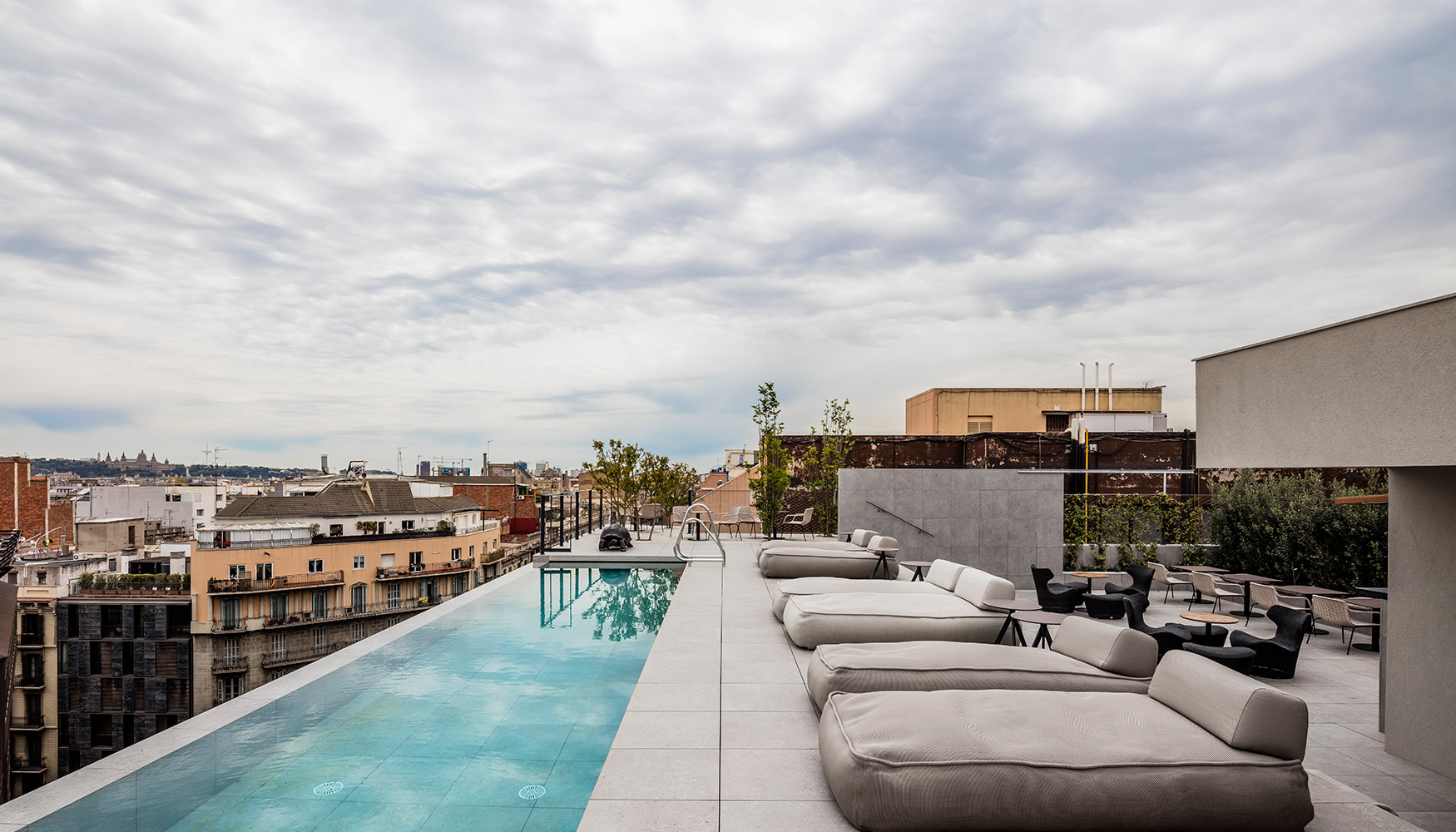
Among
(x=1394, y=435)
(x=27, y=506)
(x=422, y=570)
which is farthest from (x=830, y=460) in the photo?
(x=27, y=506)

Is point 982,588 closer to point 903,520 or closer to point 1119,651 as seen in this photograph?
point 1119,651

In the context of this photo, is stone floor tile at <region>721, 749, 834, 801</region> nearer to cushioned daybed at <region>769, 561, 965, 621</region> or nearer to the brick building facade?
cushioned daybed at <region>769, 561, 965, 621</region>

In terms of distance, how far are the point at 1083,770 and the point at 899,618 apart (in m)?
3.00

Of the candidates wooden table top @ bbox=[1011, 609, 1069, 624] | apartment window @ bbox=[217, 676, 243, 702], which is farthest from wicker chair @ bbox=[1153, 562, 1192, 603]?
apartment window @ bbox=[217, 676, 243, 702]

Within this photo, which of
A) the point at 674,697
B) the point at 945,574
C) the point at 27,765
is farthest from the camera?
the point at 27,765

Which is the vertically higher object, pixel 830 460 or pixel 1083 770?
pixel 830 460

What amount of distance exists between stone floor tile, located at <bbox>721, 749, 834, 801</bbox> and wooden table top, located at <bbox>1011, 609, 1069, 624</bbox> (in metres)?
3.09

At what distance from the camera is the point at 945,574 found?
6.89 meters

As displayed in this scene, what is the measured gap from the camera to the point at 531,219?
14781 mm

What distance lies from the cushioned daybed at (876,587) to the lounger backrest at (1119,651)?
2251 millimetres

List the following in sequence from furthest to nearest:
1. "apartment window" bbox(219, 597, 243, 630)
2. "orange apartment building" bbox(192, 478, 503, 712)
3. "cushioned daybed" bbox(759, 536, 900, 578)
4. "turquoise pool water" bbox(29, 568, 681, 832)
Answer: "orange apartment building" bbox(192, 478, 503, 712)
"apartment window" bbox(219, 597, 243, 630)
"cushioned daybed" bbox(759, 536, 900, 578)
"turquoise pool water" bbox(29, 568, 681, 832)

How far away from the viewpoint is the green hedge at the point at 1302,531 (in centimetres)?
1020

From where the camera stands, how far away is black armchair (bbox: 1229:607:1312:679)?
251 inches

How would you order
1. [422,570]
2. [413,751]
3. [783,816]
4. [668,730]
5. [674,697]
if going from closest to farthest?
[783,816] → [668,730] → [674,697] → [413,751] → [422,570]
